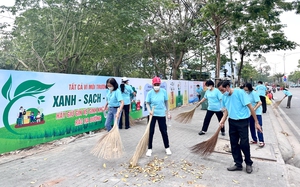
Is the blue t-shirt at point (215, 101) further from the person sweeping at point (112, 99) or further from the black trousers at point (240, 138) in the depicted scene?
the person sweeping at point (112, 99)

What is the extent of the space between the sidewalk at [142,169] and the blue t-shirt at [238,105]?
89 cm

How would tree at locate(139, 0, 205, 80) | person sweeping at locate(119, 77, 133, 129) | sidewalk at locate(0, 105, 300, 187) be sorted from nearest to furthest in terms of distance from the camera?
1. sidewalk at locate(0, 105, 300, 187)
2. person sweeping at locate(119, 77, 133, 129)
3. tree at locate(139, 0, 205, 80)

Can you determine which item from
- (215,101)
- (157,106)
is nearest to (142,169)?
(157,106)

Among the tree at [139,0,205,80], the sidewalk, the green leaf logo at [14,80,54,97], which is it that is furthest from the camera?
the tree at [139,0,205,80]

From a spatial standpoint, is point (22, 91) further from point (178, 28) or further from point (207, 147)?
point (178, 28)

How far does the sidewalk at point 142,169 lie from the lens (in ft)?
10.5

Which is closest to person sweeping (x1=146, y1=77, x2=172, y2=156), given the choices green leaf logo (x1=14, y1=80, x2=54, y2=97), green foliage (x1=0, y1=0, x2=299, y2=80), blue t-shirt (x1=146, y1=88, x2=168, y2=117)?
blue t-shirt (x1=146, y1=88, x2=168, y2=117)

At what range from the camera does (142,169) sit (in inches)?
143

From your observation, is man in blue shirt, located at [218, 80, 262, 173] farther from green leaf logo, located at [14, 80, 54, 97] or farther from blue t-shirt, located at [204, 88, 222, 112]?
green leaf logo, located at [14, 80, 54, 97]

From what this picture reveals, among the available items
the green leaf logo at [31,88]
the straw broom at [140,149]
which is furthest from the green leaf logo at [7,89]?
the straw broom at [140,149]

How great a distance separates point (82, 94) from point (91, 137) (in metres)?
1.15

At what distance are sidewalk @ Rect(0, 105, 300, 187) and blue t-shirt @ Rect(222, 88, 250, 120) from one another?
2.90 ft

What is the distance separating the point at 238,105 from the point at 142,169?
5.94ft

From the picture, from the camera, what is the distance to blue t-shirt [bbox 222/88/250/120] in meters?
3.51
